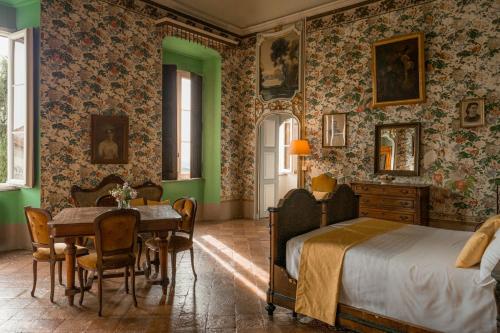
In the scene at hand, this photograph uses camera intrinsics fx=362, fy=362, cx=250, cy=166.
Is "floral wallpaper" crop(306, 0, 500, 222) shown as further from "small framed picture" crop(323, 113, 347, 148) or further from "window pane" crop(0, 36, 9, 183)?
"window pane" crop(0, 36, 9, 183)

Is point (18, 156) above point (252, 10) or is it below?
below

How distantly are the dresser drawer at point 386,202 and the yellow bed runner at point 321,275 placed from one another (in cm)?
275

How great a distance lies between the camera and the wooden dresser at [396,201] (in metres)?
5.45

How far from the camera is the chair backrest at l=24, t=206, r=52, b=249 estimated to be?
345 cm

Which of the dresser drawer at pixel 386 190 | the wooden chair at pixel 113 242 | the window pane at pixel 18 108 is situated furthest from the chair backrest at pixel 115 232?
the dresser drawer at pixel 386 190

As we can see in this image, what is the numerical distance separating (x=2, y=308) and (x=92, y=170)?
8.93 feet

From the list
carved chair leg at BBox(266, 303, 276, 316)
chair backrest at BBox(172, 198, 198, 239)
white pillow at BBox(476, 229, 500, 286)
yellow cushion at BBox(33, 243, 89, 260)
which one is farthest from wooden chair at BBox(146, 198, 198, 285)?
white pillow at BBox(476, 229, 500, 286)

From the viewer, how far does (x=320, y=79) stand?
7.03 m

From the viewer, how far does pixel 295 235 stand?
3.34 m

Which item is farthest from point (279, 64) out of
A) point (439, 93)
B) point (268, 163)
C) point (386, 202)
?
point (386, 202)

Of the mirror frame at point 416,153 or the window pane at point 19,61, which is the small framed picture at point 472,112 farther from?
the window pane at point 19,61

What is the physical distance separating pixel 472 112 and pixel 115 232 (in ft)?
17.1

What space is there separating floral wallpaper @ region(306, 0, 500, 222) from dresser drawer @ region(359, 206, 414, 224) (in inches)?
23.3

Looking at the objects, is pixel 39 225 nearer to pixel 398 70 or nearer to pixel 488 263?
pixel 488 263
